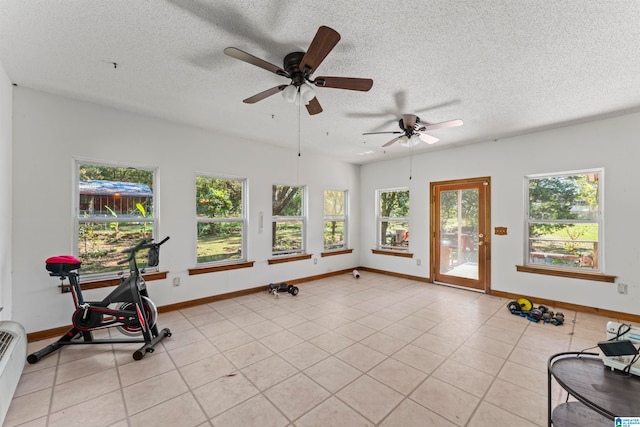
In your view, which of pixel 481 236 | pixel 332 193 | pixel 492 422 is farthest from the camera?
pixel 332 193

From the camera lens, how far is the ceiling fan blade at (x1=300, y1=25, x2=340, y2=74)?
156cm

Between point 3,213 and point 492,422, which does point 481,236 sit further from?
point 3,213

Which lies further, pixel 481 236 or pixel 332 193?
pixel 332 193

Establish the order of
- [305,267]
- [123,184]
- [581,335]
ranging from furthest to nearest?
[305,267] → [123,184] → [581,335]

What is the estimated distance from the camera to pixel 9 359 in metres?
1.80

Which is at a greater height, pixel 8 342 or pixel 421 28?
pixel 421 28

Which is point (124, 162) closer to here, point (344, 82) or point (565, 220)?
point (344, 82)

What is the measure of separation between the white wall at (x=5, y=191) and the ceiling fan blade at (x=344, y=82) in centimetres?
280

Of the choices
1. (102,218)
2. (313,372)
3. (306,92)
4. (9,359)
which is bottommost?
(313,372)

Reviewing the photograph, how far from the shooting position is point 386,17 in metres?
1.74

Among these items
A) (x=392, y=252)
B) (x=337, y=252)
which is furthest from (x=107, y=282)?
(x=392, y=252)

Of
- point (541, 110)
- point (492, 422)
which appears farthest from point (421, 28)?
point (492, 422)

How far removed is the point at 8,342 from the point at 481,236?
586 centimetres

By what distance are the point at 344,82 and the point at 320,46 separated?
446 millimetres
